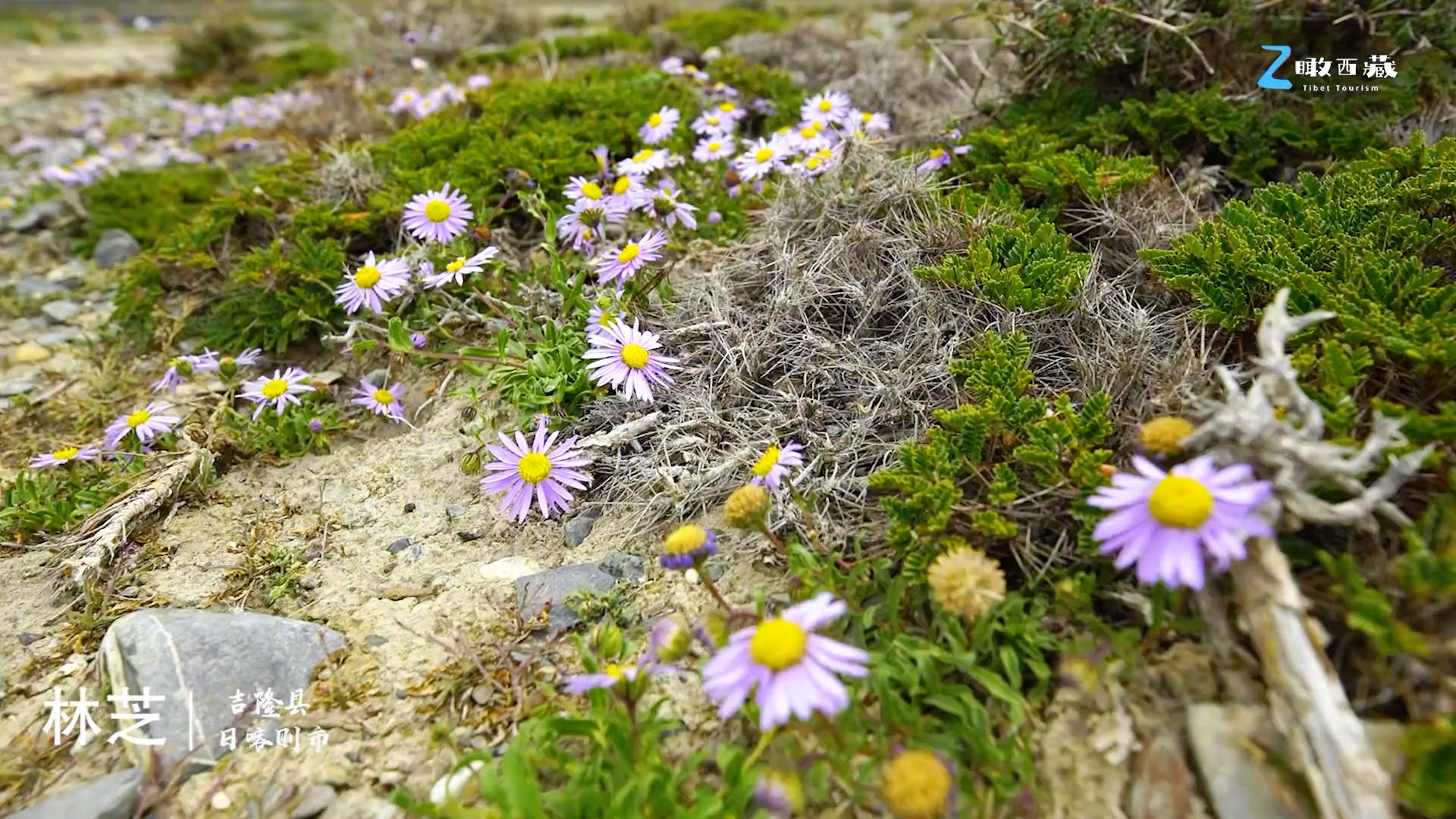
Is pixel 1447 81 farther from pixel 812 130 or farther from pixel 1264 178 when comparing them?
pixel 812 130

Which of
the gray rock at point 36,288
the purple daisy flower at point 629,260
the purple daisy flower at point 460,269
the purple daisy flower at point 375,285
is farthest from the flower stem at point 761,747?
the gray rock at point 36,288

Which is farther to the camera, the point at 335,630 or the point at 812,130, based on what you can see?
the point at 812,130

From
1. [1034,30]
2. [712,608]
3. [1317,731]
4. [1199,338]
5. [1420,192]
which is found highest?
[1034,30]

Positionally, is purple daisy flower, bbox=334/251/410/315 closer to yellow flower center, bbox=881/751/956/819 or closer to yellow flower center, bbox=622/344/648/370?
yellow flower center, bbox=622/344/648/370

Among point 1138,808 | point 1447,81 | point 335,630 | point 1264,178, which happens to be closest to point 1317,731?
point 1138,808

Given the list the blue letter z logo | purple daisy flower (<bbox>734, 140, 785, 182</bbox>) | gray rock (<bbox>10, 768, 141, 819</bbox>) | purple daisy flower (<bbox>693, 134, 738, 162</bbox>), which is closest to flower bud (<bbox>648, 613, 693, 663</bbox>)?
gray rock (<bbox>10, 768, 141, 819</bbox>)

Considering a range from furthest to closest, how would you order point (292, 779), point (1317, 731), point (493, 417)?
point (493, 417) < point (292, 779) < point (1317, 731)

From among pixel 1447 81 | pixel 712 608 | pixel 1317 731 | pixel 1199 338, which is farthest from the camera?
pixel 1447 81
